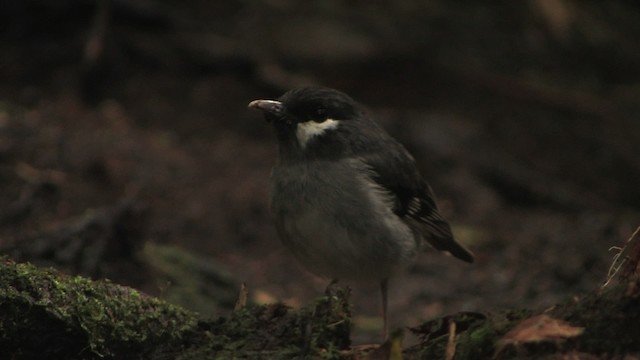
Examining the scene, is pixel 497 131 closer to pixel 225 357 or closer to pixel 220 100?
pixel 220 100

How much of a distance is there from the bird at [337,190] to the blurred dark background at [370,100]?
356 cm

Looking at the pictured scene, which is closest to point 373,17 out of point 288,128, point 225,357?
point 288,128

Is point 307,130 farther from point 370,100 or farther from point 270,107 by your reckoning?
point 370,100

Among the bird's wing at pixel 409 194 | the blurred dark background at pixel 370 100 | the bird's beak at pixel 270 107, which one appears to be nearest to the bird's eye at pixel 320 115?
the bird's beak at pixel 270 107

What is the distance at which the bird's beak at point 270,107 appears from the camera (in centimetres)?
630

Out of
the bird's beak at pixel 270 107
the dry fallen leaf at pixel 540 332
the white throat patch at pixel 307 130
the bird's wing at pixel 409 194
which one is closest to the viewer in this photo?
the dry fallen leaf at pixel 540 332

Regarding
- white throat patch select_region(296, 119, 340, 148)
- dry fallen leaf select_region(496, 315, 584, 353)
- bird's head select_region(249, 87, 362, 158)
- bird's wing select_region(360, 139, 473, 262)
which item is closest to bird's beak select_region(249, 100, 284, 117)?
bird's head select_region(249, 87, 362, 158)

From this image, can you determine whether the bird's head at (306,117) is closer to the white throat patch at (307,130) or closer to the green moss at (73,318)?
the white throat patch at (307,130)

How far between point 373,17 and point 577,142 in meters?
2.65

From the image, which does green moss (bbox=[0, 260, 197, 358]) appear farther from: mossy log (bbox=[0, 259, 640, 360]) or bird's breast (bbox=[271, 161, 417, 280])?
bird's breast (bbox=[271, 161, 417, 280])

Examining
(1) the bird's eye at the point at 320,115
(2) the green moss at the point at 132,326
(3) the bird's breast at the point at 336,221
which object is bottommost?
(2) the green moss at the point at 132,326

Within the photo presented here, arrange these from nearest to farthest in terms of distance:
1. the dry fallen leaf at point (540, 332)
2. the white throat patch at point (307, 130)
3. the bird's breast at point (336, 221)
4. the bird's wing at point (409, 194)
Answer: the dry fallen leaf at point (540, 332)
the bird's breast at point (336, 221)
the white throat patch at point (307, 130)
the bird's wing at point (409, 194)

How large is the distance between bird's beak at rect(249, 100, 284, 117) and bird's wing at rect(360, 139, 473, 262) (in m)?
0.59

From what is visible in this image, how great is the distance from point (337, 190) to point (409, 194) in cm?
86
